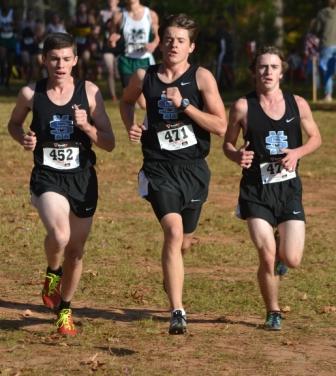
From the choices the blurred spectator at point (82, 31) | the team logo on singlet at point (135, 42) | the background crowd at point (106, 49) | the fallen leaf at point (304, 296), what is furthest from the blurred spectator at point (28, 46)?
the fallen leaf at point (304, 296)

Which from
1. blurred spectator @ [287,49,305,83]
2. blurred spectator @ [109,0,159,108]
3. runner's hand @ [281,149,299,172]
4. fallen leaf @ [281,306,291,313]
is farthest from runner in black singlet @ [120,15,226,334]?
blurred spectator @ [287,49,305,83]

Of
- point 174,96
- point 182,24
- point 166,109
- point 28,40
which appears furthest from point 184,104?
point 28,40

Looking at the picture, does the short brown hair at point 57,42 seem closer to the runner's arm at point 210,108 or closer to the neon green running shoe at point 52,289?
the runner's arm at point 210,108

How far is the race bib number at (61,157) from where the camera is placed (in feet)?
Answer: 29.0

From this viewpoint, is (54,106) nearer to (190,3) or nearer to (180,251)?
(180,251)

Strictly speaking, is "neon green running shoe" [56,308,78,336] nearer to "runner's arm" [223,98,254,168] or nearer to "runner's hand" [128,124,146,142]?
"runner's hand" [128,124,146,142]

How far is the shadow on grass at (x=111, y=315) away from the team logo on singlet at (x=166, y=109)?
150 cm

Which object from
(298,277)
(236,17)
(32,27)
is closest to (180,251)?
(298,277)

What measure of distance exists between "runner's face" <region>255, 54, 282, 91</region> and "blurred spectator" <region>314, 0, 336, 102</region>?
1712 cm

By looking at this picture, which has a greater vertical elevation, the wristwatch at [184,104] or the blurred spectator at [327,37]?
the wristwatch at [184,104]

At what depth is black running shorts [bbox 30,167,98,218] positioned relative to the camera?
8.84 m

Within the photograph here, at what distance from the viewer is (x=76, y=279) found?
9.09 m

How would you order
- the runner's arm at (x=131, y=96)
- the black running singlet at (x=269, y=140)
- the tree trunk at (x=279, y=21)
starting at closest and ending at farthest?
1. the black running singlet at (x=269, y=140)
2. the runner's arm at (x=131, y=96)
3. the tree trunk at (x=279, y=21)

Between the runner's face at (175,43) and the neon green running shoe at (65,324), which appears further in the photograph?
the runner's face at (175,43)
